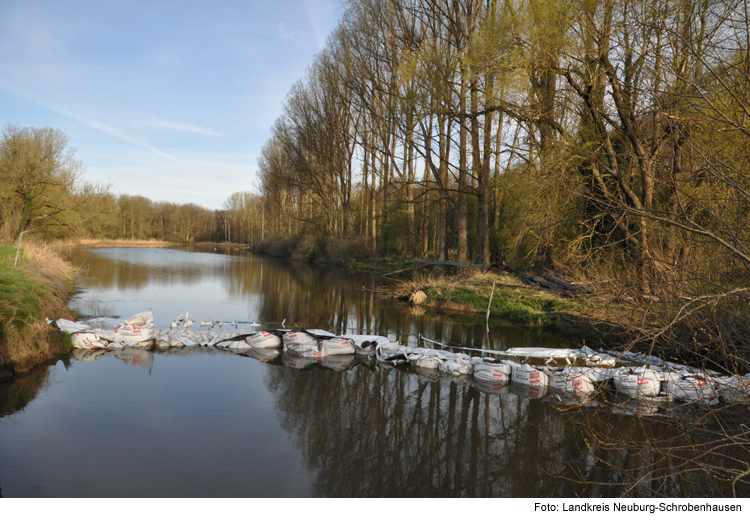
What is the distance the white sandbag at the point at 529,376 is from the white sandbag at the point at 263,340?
5513 millimetres

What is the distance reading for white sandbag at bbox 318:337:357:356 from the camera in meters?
11.0

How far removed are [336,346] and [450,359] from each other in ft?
8.51

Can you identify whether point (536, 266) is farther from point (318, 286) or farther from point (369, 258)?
point (369, 258)

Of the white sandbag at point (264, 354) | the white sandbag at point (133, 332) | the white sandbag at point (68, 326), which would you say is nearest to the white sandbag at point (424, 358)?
the white sandbag at point (264, 354)

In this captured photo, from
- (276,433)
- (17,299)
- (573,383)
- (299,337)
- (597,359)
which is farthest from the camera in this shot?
(299,337)

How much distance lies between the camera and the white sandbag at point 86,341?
10.7 m

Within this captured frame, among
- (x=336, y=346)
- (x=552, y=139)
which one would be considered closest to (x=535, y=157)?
(x=552, y=139)

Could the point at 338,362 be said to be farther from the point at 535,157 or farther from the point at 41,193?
the point at 41,193

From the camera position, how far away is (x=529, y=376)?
9.12 meters

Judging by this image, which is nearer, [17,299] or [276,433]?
[276,433]

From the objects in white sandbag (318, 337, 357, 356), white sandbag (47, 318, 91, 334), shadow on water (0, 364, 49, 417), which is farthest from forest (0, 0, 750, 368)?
white sandbag (47, 318, 91, 334)

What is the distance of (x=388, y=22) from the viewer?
2498cm

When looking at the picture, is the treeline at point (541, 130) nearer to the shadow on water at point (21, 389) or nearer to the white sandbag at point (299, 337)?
the white sandbag at point (299, 337)

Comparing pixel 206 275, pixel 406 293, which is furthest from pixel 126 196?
pixel 406 293
